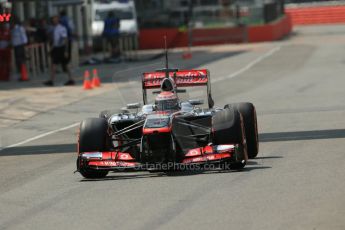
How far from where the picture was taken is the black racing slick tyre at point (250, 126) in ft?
44.1

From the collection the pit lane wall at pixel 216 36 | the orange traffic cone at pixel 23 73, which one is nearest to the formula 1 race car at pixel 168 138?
the orange traffic cone at pixel 23 73

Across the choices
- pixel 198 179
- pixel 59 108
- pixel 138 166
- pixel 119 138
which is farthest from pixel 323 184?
pixel 59 108

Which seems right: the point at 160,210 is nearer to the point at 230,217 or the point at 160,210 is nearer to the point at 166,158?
the point at 230,217

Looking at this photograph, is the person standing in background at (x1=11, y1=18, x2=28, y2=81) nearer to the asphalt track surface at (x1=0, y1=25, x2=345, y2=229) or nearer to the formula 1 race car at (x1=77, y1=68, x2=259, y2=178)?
the asphalt track surface at (x1=0, y1=25, x2=345, y2=229)

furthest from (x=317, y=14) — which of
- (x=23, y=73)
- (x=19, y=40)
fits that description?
(x=23, y=73)

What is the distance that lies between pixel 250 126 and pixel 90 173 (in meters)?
2.05

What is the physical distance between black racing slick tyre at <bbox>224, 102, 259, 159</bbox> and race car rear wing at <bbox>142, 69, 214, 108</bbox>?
91 centimetres

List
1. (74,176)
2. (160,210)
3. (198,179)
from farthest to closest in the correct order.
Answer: (74,176) → (198,179) → (160,210)

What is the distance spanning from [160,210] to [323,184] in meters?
1.92

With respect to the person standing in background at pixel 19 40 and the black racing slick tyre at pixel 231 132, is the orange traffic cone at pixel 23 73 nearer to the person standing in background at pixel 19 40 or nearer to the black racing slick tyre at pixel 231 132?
the person standing in background at pixel 19 40

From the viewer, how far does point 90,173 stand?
1277cm

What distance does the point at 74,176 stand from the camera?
1316cm

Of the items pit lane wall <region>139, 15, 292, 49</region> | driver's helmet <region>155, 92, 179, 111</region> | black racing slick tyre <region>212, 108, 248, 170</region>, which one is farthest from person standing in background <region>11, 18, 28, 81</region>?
black racing slick tyre <region>212, 108, 248, 170</region>

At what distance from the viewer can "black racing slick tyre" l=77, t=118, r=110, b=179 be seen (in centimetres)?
1281
